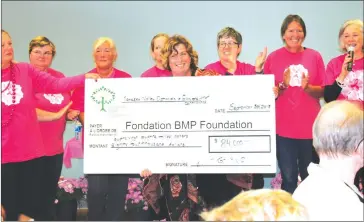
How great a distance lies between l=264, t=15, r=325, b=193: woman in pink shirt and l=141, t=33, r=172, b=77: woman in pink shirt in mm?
876

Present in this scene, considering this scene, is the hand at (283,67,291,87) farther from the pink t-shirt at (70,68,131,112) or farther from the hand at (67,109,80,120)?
the hand at (67,109,80,120)

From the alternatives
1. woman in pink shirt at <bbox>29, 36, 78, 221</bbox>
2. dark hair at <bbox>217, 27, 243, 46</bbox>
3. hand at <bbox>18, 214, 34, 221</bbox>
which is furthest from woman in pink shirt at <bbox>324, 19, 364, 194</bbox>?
hand at <bbox>18, 214, 34, 221</bbox>

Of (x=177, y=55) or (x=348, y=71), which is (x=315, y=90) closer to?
(x=348, y=71)

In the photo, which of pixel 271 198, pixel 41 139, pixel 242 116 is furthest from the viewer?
pixel 41 139

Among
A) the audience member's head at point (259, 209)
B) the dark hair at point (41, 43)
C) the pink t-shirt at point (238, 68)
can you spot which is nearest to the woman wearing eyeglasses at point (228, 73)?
the pink t-shirt at point (238, 68)

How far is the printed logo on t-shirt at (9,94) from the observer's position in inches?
168

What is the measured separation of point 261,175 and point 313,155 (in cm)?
46

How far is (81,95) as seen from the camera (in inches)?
175

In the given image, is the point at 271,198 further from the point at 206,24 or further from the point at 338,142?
the point at 206,24

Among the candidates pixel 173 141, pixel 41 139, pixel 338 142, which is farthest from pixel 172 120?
pixel 338 142

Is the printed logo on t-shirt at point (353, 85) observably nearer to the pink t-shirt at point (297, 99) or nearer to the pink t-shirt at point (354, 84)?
the pink t-shirt at point (354, 84)

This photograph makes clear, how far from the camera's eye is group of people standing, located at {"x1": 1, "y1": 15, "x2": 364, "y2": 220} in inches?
165

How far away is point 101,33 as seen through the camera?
4766 mm

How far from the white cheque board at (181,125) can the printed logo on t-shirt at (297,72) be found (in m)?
0.30
